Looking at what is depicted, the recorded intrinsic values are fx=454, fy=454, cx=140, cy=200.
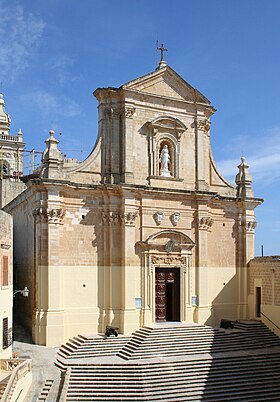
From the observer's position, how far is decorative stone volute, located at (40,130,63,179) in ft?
75.6

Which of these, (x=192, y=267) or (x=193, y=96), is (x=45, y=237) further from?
(x=193, y=96)

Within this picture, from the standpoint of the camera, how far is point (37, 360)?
20125 mm

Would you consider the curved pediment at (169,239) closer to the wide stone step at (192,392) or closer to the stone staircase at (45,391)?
the wide stone step at (192,392)

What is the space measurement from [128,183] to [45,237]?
521 cm

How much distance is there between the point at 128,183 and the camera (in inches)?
956

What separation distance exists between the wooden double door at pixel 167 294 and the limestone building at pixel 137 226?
2.2 inches

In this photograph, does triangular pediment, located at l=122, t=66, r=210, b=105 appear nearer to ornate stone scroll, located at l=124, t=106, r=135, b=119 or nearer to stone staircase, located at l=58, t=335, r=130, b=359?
ornate stone scroll, located at l=124, t=106, r=135, b=119

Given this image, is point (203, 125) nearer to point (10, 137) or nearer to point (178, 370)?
point (178, 370)

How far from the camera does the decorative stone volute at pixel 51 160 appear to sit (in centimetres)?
2303

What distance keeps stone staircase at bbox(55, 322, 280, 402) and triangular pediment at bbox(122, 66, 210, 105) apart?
13.1 meters

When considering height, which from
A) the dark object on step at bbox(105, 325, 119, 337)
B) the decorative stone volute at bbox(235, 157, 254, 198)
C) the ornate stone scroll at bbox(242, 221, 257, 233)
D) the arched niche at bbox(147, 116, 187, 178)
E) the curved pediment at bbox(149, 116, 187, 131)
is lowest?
the dark object on step at bbox(105, 325, 119, 337)

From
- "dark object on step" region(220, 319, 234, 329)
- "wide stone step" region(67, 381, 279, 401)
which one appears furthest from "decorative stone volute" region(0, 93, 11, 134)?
"wide stone step" region(67, 381, 279, 401)

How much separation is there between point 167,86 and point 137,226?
8485 mm

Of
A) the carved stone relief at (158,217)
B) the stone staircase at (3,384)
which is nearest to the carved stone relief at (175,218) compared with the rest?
the carved stone relief at (158,217)
